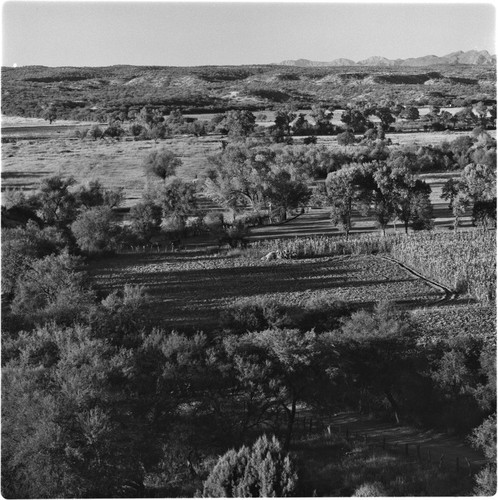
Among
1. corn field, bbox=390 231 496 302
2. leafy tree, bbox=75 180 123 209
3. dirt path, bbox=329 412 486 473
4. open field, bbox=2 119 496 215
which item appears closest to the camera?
dirt path, bbox=329 412 486 473

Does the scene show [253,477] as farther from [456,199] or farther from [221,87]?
[221,87]

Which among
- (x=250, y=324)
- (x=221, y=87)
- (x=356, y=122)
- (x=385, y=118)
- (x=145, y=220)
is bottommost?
(x=250, y=324)

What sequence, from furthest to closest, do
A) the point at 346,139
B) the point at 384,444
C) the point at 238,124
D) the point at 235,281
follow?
the point at 238,124
the point at 346,139
the point at 235,281
the point at 384,444

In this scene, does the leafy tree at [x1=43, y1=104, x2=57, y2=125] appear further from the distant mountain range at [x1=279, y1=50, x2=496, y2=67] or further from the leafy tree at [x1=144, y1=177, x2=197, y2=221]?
the leafy tree at [x1=144, y1=177, x2=197, y2=221]

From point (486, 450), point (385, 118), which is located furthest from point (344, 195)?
point (385, 118)

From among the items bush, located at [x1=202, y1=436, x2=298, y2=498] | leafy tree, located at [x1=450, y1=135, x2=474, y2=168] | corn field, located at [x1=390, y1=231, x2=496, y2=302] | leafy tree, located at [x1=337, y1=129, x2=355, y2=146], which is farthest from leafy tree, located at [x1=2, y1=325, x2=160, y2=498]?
leafy tree, located at [x1=337, y1=129, x2=355, y2=146]

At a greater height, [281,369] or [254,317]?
A: [281,369]
